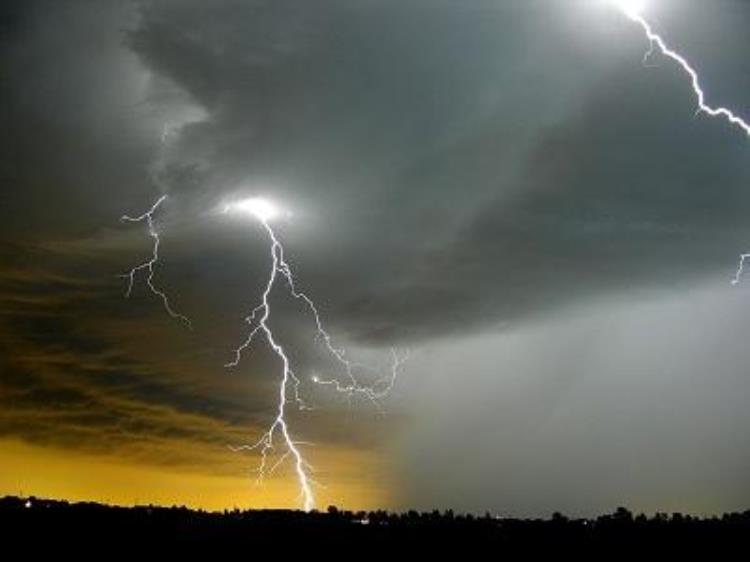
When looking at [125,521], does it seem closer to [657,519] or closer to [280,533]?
[280,533]

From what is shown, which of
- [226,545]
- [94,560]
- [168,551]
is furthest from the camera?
[226,545]

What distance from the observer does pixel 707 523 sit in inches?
2058

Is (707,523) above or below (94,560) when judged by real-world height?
above

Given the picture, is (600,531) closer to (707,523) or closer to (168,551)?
(707,523)

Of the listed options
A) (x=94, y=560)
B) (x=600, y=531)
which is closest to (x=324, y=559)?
(x=94, y=560)

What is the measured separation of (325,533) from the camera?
155 ft

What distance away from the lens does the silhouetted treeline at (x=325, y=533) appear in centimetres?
4200

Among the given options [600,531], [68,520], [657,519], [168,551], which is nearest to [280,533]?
[168,551]

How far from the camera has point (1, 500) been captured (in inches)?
2092

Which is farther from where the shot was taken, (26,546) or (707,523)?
(707,523)

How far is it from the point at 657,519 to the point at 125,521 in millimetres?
29573

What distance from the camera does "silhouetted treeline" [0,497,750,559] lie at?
42.0m

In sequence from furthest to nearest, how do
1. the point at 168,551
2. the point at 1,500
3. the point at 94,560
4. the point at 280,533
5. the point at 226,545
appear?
the point at 1,500, the point at 280,533, the point at 226,545, the point at 168,551, the point at 94,560

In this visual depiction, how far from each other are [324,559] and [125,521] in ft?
38.5
